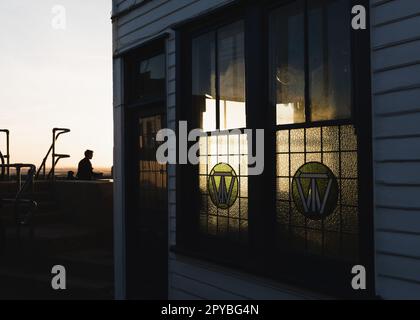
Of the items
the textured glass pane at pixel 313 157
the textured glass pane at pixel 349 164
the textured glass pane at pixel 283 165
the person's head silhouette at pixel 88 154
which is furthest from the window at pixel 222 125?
the person's head silhouette at pixel 88 154

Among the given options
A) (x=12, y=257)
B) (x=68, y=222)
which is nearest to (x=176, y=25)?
(x=12, y=257)

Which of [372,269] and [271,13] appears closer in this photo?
[372,269]

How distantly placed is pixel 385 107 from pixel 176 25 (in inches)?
113

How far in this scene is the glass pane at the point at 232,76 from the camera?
4766 mm

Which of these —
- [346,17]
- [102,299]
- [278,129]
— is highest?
[346,17]

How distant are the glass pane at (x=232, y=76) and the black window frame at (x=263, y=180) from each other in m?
0.14

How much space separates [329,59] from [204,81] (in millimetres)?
1709

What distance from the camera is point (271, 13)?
4410 millimetres

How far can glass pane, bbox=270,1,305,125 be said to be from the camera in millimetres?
4121

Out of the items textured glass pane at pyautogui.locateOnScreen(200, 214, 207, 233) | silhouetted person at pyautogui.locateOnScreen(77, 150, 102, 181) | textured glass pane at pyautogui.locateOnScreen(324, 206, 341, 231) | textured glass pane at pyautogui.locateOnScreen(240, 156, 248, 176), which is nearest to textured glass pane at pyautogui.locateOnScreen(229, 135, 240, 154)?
textured glass pane at pyautogui.locateOnScreen(240, 156, 248, 176)

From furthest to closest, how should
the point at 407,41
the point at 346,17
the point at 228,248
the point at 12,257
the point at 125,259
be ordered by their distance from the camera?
the point at 12,257, the point at 125,259, the point at 228,248, the point at 346,17, the point at 407,41

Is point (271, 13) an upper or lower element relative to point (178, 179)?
upper

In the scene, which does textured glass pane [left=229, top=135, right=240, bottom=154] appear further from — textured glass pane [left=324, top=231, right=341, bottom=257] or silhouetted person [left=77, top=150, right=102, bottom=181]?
silhouetted person [left=77, top=150, right=102, bottom=181]
